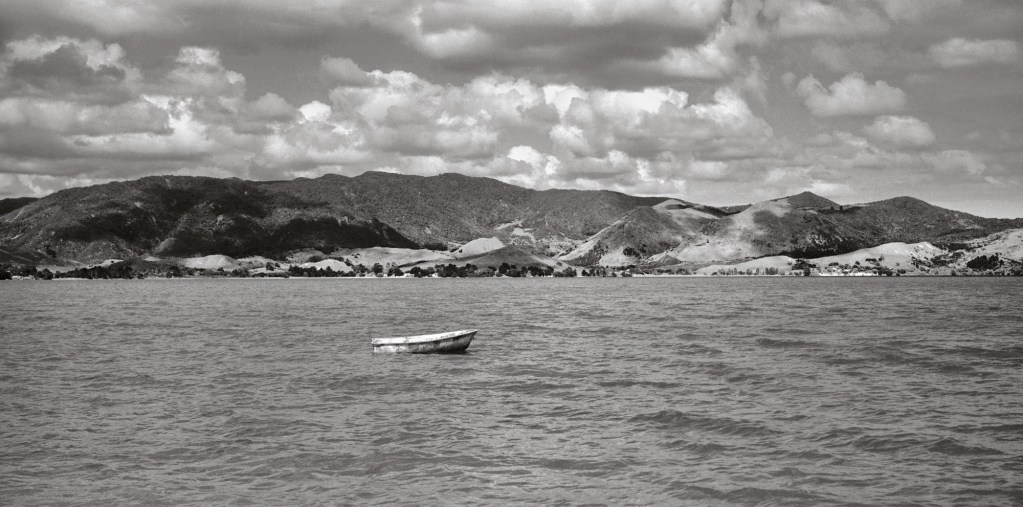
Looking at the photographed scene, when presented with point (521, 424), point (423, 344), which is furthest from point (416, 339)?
point (521, 424)

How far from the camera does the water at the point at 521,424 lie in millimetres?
26594

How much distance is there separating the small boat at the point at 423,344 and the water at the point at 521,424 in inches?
69.3

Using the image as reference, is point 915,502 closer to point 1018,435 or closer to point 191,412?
point 1018,435

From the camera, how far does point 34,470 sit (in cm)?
2900

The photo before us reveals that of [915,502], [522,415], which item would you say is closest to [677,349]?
[522,415]

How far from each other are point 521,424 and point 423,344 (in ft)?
108

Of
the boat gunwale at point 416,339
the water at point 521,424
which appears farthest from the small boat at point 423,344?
the water at point 521,424

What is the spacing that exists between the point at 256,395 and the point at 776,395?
27610mm

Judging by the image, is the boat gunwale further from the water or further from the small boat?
the water

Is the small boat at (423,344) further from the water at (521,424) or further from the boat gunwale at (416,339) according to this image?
the water at (521,424)

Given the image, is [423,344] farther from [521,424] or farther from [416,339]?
[521,424]

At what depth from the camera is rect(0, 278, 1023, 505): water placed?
26594 millimetres

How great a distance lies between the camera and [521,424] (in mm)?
36438

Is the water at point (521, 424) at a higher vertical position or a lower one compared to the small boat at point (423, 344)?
lower
